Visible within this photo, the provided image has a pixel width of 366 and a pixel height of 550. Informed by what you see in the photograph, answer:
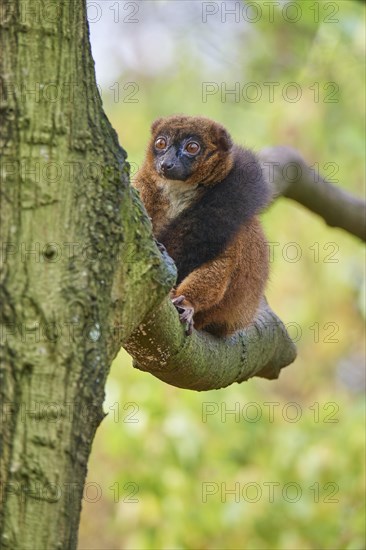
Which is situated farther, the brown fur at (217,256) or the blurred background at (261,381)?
the blurred background at (261,381)

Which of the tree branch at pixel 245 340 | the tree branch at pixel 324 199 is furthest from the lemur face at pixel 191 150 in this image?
the tree branch at pixel 324 199

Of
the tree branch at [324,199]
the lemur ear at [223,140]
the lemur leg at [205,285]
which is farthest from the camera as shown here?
the tree branch at [324,199]

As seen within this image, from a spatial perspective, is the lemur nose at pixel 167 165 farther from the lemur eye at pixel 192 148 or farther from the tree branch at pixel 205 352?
the tree branch at pixel 205 352

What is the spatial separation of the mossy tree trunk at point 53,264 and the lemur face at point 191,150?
1.84 m

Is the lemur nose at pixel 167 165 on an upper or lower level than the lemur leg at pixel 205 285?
upper

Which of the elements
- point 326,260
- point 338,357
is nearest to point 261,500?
point 326,260

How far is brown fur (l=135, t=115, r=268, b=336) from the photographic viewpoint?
349 cm

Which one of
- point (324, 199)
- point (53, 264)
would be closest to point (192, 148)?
point (324, 199)

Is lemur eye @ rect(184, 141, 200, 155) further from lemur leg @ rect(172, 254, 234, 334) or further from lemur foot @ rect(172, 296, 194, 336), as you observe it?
lemur foot @ rect(172, 296, 194, 336)

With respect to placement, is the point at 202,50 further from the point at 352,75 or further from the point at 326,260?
the point at 326,260

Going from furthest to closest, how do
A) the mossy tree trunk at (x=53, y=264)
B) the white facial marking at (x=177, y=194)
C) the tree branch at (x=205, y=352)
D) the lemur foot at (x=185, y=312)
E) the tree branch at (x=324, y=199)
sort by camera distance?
the tree branch at (x=324, y=199), the white facial marking at (x=177, y=194), the lemur foot at (x=185, y=312), the tree branch at (x=205, y=352), the mossy tree trunk at (x=53, y=264)

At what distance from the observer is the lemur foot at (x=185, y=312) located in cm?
299

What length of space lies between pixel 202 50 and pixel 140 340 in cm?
738

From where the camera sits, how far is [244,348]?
3621 mm
